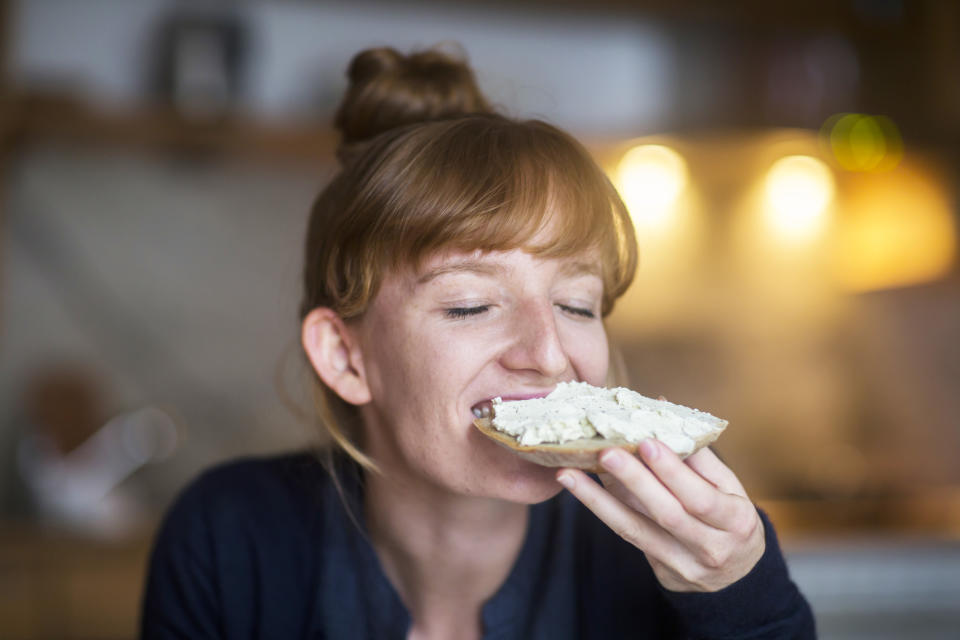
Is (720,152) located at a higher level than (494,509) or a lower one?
higher

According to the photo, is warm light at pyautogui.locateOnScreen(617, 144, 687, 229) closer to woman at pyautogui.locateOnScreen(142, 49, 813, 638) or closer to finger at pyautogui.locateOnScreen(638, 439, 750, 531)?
woman at pyautogui.locateOnScreen(142, 49, 813, 638)

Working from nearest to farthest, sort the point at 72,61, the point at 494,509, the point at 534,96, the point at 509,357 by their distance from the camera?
the point at 509,357, the point at 494,509, the point at 72,61, the point at 534,96

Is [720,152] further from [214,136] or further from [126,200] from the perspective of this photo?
[126,200]

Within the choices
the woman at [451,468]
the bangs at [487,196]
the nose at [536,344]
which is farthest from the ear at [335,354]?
the nose at [536,344]

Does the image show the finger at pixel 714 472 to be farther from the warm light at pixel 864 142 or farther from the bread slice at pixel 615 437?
the warm light at pixel 864 142

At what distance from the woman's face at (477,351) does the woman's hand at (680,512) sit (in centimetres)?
14

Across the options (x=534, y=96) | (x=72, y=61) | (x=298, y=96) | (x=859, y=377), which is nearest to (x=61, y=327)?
(x=72, y=61)

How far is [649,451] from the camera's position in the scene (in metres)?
0.81

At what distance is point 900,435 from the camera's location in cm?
321

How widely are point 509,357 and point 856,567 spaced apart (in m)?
1.97

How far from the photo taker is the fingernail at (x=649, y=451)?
807 millimetres

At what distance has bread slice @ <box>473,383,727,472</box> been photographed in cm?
85

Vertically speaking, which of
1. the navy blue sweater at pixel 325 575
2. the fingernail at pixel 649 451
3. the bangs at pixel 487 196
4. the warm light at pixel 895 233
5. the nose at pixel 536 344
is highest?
the bangs at pixel 487 196

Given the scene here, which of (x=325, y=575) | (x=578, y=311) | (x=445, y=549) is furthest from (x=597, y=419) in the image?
(x=325, y=575)
